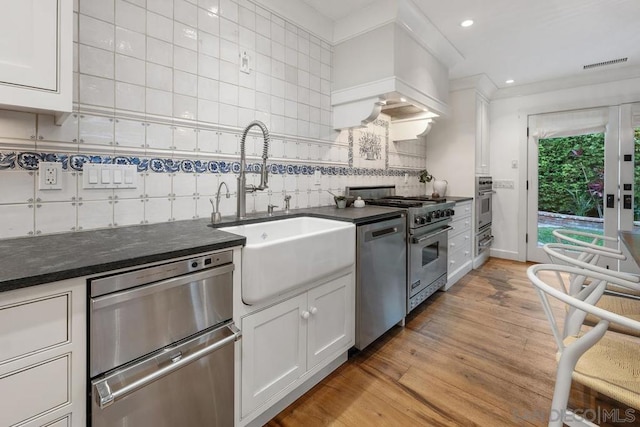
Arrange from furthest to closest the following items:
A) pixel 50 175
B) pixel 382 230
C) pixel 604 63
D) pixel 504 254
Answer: pixel 504 254 → pixel 604 63 → pixel 382 230 → pixel 50 175

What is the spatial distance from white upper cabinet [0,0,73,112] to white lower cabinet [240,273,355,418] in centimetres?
108

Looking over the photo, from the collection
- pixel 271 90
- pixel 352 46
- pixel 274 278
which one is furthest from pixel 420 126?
pixel 274 278

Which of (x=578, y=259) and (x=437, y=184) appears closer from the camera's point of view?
(x=578, y=259)

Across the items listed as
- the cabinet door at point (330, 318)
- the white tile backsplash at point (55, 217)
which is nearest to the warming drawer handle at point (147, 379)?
the cabinet door at point (330, 318)

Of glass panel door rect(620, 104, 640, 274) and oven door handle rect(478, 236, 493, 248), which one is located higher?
glass panel door rect(620, 104, 640, 274)

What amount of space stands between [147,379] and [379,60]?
8.17ft

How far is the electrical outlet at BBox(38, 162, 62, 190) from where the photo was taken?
1217mm

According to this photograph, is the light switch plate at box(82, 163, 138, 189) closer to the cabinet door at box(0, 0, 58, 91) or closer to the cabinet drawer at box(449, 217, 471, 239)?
the cabinet door at box(0, 0, 58, 91)

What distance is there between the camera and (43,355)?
782mm

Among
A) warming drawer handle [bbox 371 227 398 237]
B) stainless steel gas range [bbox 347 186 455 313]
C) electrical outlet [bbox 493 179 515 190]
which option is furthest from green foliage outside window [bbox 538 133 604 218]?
warming drawer handle [bbox 371 227 398 237]

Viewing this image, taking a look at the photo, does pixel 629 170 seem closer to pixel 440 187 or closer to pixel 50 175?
pixel 440 187

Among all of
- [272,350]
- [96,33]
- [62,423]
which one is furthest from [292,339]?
[96,33]

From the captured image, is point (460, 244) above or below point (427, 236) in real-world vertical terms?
below

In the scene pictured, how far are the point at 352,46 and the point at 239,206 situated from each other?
1.74 metres
